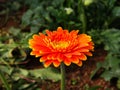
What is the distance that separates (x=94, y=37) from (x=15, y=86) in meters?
0.65

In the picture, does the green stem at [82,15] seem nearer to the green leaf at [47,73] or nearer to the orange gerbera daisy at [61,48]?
the green leaf at [47,73]

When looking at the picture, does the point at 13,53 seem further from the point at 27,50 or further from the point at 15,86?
the point at 15,86

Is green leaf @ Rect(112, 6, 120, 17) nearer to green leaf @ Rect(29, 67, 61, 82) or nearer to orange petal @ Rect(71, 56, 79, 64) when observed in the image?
green leaf @ Rect(29, 67, 61, 82)

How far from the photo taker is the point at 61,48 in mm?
1783

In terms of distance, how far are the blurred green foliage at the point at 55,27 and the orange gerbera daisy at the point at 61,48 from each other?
712 millimetres

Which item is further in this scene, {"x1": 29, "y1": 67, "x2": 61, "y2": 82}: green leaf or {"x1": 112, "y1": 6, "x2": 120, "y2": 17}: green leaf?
{"x1": 112, "y1": 6, "x2": 120, "y2": 17}: green leaf

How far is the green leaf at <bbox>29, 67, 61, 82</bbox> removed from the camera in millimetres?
2607

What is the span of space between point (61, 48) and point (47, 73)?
0.87 m

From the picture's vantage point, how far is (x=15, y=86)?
254 cm

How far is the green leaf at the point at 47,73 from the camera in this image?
8.55 feet

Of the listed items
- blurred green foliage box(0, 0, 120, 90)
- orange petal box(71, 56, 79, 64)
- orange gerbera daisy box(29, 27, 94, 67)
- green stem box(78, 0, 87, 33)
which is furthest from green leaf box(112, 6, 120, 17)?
orange petal box(71, 56, 79, 64)

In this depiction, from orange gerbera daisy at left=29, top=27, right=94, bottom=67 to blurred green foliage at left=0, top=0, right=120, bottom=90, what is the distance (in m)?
0.71

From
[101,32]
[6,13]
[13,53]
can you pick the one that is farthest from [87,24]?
[6,13]

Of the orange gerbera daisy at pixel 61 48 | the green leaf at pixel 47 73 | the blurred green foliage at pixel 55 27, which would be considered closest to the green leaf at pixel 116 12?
the blurred green foliage at pixel 55 27
